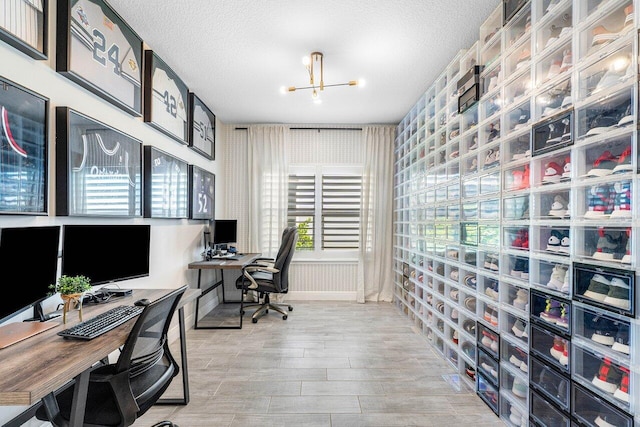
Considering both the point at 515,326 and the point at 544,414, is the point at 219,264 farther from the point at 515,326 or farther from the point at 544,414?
the point at 544,414

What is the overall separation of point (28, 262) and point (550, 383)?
97.1 inches

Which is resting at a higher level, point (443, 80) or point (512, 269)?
point (443, 80)

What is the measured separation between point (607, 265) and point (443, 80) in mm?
2261

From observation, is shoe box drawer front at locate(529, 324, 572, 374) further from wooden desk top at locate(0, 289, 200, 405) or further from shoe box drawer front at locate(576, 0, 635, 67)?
wooden desk top at locate(0, 289, 200, 405)

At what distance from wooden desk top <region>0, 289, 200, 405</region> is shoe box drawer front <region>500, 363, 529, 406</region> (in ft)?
6.83

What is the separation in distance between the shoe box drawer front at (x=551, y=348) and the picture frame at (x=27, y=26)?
2.90 m

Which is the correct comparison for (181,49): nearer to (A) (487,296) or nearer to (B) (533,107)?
(B) (533,107)

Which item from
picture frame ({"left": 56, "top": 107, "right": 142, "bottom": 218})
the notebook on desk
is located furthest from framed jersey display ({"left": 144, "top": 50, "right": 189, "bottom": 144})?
the notebook on desk

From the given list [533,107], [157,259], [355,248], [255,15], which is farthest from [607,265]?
[355,248]

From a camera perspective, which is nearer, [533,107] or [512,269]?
[533,107]

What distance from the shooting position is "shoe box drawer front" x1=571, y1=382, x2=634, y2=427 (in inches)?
51.3

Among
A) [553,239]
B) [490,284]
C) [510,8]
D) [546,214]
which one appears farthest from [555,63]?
[490,284]

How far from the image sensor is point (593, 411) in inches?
56.9

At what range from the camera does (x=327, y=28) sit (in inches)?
98.3
